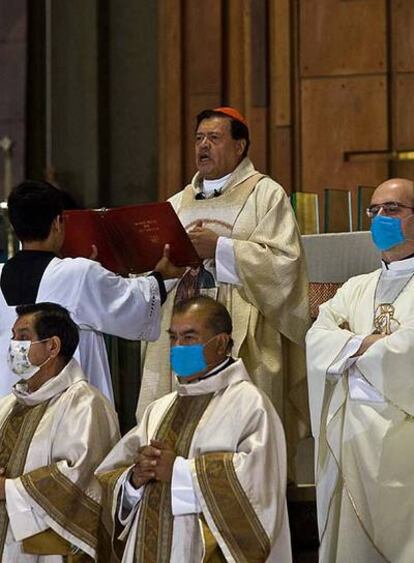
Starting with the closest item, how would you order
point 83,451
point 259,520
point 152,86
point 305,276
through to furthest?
point 259,520
point 83,451
point 305,276
point 152,86

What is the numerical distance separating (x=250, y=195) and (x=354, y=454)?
4.96 ft

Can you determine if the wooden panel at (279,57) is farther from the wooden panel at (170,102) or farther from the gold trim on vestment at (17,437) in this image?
the gold trim on vestment at (17,437)

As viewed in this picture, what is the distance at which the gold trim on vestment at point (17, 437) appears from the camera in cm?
448

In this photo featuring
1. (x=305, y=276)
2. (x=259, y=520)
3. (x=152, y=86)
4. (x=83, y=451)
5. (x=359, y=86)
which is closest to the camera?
(x=259, y=520)

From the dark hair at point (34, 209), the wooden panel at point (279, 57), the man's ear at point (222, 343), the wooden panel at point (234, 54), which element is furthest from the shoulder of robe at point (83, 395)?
the wooden panel at point (234, 54)

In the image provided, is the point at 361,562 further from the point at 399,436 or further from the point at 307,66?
the point at 307,66

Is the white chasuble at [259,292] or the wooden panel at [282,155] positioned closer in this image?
the white chasuble at [259,292]

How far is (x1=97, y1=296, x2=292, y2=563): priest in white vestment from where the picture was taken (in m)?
4.04

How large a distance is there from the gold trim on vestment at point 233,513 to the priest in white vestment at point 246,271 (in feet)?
4.49

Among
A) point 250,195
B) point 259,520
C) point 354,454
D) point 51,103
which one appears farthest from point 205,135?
point 51,103

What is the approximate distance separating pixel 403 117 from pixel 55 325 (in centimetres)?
360

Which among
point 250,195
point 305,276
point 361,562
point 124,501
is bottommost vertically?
point 361,562

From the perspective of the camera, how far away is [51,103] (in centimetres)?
832

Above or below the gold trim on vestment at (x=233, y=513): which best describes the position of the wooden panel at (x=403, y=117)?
above
